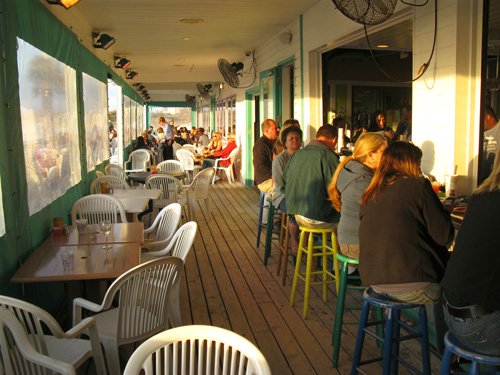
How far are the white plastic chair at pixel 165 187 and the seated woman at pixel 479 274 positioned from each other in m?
4.96

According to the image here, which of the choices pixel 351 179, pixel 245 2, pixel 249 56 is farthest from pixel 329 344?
pixel 249 56

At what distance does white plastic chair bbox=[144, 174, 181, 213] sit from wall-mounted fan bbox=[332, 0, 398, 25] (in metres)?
3.44

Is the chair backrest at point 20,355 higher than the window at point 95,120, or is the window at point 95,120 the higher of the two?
the window at point 95,120

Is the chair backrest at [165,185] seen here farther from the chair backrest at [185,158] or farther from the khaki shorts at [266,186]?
the chair backrest at [185,158]

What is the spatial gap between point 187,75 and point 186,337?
552 inches

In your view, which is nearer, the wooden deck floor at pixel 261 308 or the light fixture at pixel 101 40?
the wooden deck floor at pixel 261 308

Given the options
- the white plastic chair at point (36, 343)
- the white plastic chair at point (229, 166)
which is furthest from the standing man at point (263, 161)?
the white plastic chair at point (229, 166)

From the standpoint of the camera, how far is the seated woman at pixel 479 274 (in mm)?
1853

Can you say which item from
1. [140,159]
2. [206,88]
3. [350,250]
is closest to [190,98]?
[206,88]

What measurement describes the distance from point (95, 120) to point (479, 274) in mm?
5957

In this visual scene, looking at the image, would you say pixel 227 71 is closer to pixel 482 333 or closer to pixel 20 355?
pixel 20 355

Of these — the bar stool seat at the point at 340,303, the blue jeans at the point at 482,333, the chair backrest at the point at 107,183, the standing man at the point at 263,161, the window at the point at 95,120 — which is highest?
the window at the point at 95,120

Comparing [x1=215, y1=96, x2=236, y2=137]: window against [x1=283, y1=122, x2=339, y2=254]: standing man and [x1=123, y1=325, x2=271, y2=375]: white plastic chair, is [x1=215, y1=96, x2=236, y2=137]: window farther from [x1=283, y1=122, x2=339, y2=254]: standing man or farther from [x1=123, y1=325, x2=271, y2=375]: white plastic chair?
[x1=123, y1=325, x2=271, y2=375]: white plastic chair

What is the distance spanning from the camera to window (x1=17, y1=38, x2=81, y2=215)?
11.5 ft
